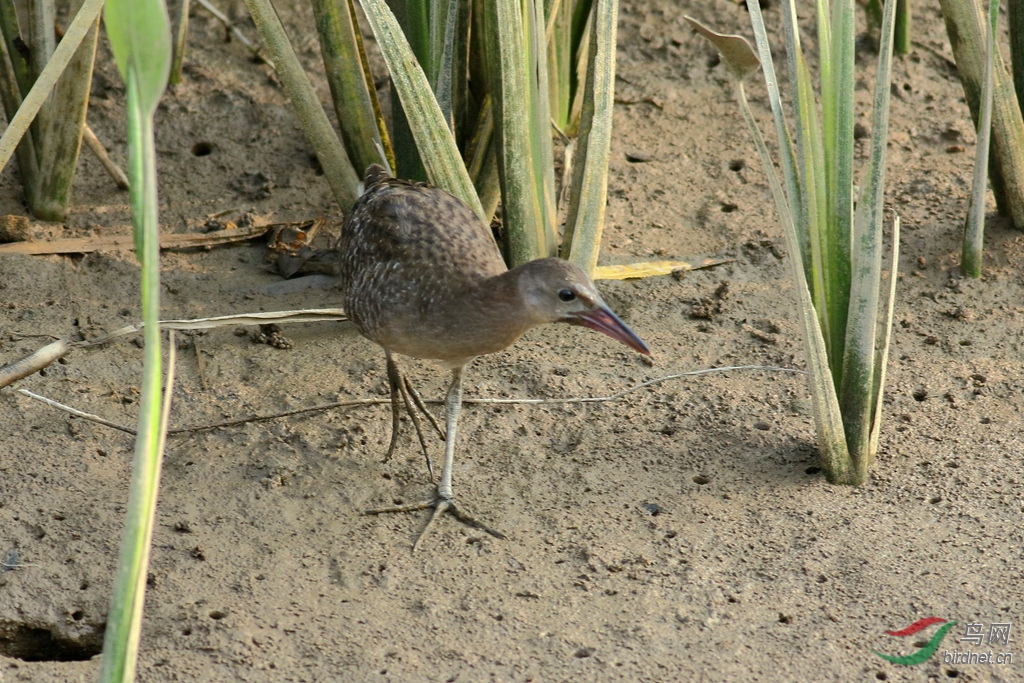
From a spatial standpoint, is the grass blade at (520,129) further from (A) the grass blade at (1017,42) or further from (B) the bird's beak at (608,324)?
(A) the grass blade at (1017,42)

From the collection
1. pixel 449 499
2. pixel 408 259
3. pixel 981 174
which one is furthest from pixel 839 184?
pixel 449 499

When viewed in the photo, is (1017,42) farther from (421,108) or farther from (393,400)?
(393,400)

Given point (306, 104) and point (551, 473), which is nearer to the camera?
point (551, 473)

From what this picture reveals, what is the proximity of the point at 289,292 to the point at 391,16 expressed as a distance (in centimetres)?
112

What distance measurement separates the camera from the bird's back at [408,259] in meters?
3.09

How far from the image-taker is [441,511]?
3.05 metres

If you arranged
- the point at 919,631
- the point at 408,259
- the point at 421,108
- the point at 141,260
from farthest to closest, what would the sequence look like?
the point at 421,108
the point at 408,259
the point at 919,631
the point at 141,260

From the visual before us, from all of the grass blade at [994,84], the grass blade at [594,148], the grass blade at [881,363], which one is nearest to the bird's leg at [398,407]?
the grass blade at [594,148]

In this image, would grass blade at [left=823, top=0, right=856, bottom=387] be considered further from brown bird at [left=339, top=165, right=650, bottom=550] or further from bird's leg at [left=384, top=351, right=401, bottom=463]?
bird's leg at [left=384, top=351, right=401, bottom=463]

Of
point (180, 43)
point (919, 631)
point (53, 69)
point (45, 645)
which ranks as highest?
point (180, 43)

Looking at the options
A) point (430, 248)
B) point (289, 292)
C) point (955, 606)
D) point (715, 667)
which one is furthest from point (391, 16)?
point (955, 606)

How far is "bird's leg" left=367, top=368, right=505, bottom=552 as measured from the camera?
9.89 ft

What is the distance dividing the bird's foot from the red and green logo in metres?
1.01

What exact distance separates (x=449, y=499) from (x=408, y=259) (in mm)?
681
